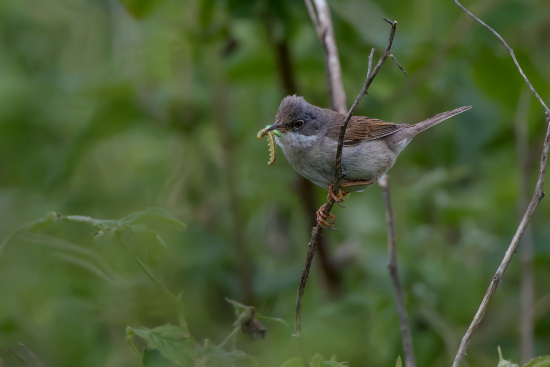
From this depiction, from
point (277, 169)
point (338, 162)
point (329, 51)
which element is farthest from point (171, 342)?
point (277, 169)

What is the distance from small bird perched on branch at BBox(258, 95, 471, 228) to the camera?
13.5 feet

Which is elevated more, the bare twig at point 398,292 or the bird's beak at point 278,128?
the bird's beak at point 278,128

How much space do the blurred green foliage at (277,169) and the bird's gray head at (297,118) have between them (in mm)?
548

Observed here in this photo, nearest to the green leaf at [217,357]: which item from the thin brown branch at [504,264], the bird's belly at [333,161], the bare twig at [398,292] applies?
the thin brown branch at [504,264]

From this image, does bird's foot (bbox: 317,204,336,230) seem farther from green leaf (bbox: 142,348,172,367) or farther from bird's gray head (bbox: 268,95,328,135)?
green leaf (bbox: 142,348,172,367)

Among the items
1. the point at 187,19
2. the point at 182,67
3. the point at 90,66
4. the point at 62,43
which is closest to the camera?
the point at 187,19

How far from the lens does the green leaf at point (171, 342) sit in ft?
8.01

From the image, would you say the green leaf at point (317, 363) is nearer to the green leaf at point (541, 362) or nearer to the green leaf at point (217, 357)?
the green leaf at point (217, 357)

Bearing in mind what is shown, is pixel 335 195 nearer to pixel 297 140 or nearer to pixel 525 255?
pixel 297 140

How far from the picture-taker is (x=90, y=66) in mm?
6980

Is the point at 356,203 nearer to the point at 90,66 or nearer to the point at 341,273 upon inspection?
the point at 341,273

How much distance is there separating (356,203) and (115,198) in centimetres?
171

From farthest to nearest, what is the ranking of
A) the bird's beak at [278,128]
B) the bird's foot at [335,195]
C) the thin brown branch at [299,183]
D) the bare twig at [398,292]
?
the thin brown branch at [299,183], the bird's beak at [278,128], the bird's foot at [335,195], the bare twig at [398,292]

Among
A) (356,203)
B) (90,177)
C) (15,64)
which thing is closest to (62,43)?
(15,64)
